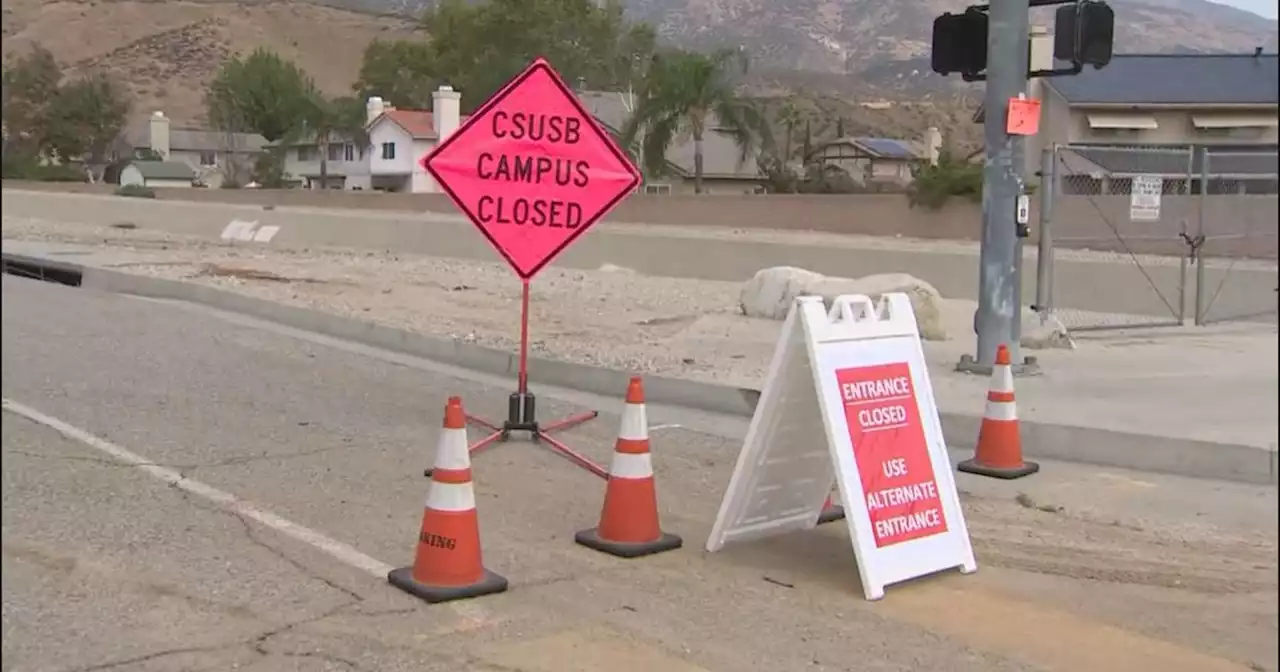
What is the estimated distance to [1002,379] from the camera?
8.04 m

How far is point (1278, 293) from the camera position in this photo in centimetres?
241

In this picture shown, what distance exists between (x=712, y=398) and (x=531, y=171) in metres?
2.77

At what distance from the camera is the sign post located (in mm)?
8641

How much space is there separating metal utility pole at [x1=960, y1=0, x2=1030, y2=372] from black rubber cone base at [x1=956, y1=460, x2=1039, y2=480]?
3030 mm

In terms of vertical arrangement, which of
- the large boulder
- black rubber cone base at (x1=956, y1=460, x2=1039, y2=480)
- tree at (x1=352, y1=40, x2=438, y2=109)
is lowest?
black rubber cone base at (x1=956, y1=460, x2=1039, y2=480)

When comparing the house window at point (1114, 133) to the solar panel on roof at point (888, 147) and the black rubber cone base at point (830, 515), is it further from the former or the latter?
the solar panel on roof at point (888, 147)

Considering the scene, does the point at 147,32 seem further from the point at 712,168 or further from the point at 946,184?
the point at 712,168

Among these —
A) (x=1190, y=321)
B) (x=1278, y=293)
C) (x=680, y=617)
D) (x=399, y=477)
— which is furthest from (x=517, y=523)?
(x=1190, y=321)

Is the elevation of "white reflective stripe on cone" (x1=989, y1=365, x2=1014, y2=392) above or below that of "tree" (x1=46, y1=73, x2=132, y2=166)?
below

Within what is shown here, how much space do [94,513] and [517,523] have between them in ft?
6.98

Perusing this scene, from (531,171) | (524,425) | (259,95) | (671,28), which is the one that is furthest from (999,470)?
(259,95)

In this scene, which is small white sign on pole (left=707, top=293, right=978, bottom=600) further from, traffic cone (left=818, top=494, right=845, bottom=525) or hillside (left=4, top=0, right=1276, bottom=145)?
hillside (left=4, top=0, right=1276, bottom=145)

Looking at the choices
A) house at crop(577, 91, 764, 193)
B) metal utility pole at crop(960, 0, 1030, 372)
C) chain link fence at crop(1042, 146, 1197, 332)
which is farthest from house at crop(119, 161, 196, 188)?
metal utility pole at crop(960, 0, 1030, 372)

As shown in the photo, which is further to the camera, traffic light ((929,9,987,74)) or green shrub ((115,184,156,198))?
green shrub ((115,184,156,198))
